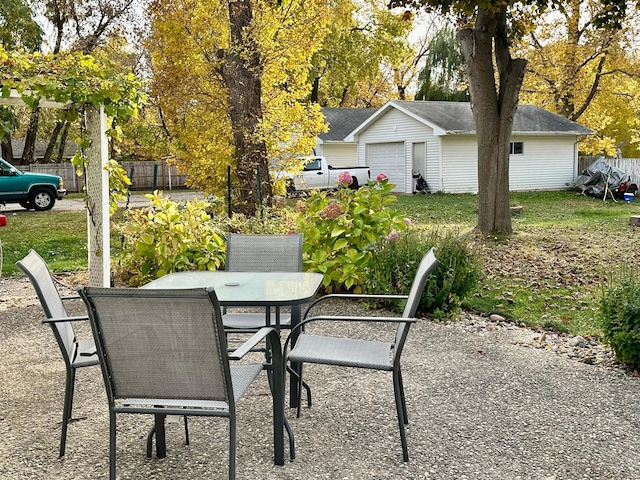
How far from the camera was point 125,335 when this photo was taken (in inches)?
108

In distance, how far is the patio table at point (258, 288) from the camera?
346 centimetres

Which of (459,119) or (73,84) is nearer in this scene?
(73,84)

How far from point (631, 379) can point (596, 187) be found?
20.1 meters

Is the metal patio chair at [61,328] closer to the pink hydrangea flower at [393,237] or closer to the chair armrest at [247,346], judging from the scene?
the chair armrest at [247,346]

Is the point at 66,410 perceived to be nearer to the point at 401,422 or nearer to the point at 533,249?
the point at 401,422

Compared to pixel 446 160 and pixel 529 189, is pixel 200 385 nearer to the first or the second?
pixel 446 160

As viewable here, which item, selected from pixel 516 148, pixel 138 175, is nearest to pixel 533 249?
A: pixel 516 148

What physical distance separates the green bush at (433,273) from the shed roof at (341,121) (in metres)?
21.1

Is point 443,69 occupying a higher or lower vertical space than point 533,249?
higher

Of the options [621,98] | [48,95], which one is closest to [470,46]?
[48,95]

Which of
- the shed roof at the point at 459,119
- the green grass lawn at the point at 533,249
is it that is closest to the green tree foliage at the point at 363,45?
the shed roof at the point at 459,119

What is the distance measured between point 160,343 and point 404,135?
23258 mm

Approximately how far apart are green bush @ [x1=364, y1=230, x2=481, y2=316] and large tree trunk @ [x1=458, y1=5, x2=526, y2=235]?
20.0 ft

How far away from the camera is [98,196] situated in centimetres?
694
